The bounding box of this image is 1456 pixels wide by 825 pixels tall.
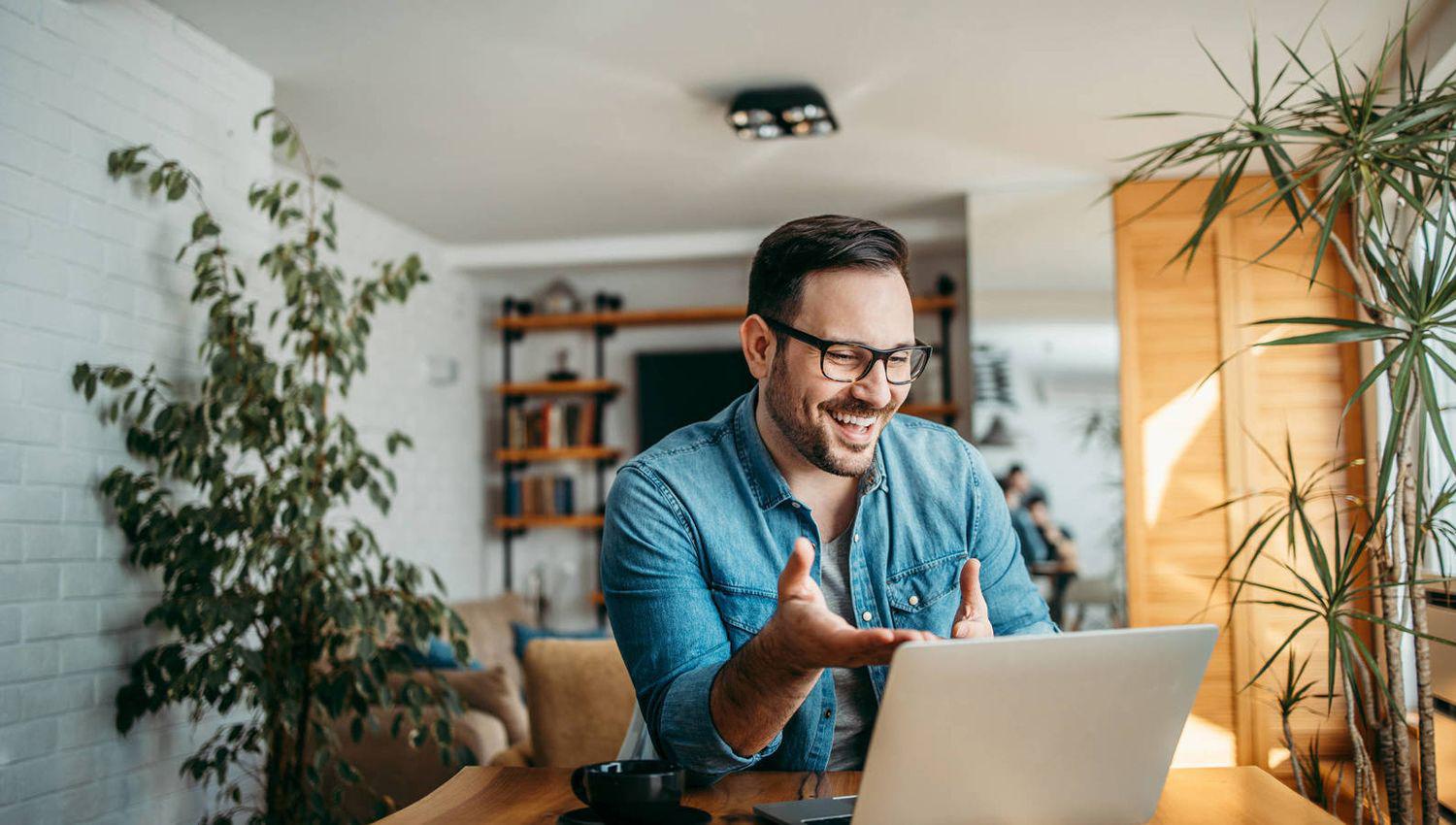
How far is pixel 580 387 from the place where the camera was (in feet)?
19.3

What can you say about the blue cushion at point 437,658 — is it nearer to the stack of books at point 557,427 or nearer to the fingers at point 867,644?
the stack of books at point 557,427

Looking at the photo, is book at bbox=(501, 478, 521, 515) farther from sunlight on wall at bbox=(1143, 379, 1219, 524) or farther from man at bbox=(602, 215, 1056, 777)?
man at bbox=(602, 215, 1056, 777)

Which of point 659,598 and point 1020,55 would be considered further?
point 1020,55

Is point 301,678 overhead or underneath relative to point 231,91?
underneath

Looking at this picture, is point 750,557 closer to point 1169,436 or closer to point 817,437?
point 817,437

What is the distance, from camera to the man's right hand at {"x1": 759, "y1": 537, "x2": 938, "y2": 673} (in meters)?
0.97

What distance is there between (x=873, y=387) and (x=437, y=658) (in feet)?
8.88

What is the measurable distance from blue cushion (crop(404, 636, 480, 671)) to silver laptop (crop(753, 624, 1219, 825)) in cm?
240

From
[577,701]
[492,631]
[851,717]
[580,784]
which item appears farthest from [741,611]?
[492,631]

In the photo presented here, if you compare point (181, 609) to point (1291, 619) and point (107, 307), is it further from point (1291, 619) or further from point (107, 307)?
point (1291, 619)

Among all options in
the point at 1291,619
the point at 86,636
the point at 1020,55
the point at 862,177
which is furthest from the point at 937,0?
the point at 1291,619

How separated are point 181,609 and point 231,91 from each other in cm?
152

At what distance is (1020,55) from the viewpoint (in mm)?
3334

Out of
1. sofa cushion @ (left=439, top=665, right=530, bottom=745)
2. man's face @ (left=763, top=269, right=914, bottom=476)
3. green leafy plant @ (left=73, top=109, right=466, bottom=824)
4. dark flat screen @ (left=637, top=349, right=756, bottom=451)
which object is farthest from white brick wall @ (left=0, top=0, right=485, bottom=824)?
dark flat screen @ (left=637, top=349, right=756, bottom=451)
